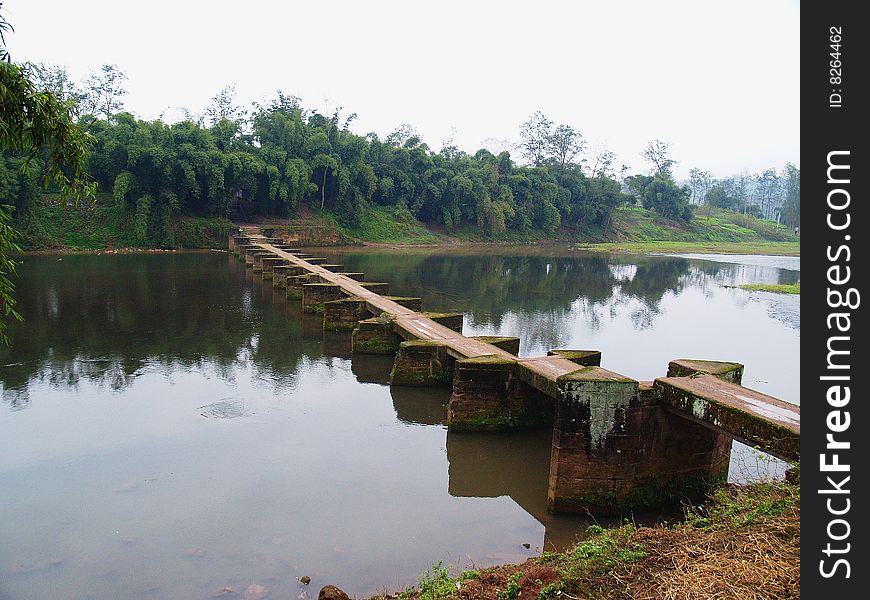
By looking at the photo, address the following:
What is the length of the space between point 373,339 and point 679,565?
31.8 ft

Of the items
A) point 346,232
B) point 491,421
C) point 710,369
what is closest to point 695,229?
point 346,232

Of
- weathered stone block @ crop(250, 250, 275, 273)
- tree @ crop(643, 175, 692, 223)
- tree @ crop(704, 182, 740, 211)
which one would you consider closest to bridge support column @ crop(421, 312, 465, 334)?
weathered stone block @ crop(250, 250, 275, 273)

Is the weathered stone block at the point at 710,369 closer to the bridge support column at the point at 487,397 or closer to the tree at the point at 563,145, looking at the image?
the bridge support column at the point at 487,397

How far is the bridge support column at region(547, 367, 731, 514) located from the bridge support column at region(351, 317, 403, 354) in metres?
6.78

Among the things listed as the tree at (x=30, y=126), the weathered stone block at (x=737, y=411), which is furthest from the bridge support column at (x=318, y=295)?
the tree at (x=30, y=126)

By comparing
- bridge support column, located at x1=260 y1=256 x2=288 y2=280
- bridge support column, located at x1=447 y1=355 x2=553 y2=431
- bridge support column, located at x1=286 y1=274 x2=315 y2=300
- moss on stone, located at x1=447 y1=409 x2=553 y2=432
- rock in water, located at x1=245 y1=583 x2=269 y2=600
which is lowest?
rock in water, located at x1=245 y1=583 x2=269 y2=600

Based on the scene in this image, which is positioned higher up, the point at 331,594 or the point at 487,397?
the point at 487,397

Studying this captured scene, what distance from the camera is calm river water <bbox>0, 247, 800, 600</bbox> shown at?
572cm

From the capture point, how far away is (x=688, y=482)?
22.4 ft

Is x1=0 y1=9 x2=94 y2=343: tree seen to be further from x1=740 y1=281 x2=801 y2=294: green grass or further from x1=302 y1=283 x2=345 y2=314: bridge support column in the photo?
x1=740 y1=281 x2=801 y2=294: green grass

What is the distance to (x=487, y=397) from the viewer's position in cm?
877

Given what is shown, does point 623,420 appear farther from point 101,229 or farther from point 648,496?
point 101,229
